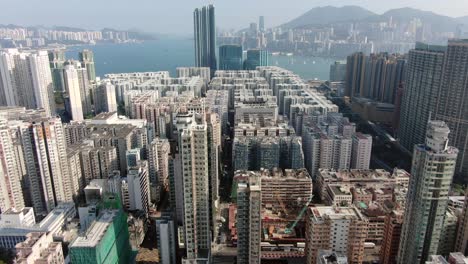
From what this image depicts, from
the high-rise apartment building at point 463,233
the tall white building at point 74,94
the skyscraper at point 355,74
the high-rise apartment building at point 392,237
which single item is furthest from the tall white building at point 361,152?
the tall white building at point 74,94

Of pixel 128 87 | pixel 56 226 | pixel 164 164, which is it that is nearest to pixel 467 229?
pixel 164 164

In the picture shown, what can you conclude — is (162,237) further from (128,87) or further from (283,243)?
(128,87)

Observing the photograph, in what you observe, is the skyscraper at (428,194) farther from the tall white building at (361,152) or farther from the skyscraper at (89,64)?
the skyscraper at (89,64)

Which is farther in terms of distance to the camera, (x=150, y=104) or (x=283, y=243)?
(x=150, y=104)

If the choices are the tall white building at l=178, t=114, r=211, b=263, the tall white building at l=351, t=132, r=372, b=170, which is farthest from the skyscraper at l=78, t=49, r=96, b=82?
the tall white building at l=178, t=114, r=211, b=263

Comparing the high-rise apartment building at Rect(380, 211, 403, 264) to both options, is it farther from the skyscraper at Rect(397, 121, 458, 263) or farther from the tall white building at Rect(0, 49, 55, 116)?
the tall white building at Rect(0, 49, 55, 116)

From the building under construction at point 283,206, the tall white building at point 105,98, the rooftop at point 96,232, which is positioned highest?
the tall white building at point 105,98
